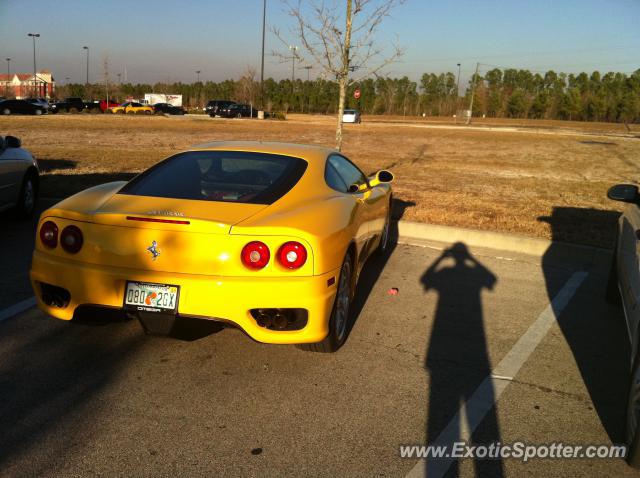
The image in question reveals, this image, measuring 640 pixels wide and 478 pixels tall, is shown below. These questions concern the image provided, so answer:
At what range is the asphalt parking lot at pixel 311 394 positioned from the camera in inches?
113

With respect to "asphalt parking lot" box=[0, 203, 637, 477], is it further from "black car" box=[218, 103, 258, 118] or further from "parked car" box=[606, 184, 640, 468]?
"black car" box=[218, 103, 258, 118]

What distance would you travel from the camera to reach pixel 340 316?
13.7 ft

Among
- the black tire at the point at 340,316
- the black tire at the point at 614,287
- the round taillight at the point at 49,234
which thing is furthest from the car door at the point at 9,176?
the black tire at the point at 614,287

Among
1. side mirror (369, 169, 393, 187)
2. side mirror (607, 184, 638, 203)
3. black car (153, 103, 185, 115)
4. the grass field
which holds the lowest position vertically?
the grass field

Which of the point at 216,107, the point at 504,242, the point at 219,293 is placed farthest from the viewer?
the point at 216,107

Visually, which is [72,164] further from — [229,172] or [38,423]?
[38,423]

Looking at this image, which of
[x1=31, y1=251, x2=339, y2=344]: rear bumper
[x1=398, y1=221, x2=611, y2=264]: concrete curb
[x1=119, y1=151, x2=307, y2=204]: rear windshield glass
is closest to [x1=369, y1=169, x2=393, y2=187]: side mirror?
[x1=119, y1=151, x2=307, y2=204]: rear windshield glass

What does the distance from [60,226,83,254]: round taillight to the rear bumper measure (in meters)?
0.08

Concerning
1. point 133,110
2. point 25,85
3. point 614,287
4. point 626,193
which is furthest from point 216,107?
point 25,85

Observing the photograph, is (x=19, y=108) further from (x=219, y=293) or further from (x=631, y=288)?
(x=631, y=288)

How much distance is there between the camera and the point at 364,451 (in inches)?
117

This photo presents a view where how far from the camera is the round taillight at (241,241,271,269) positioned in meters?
3.48

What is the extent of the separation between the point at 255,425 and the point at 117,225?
1.49 m

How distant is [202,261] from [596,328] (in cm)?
344
